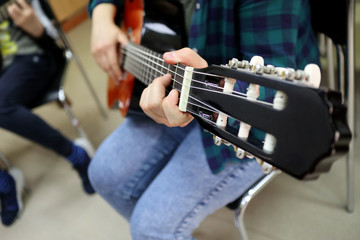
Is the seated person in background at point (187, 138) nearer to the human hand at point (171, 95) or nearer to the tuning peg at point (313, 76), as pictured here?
the human hand at point (171, 95)

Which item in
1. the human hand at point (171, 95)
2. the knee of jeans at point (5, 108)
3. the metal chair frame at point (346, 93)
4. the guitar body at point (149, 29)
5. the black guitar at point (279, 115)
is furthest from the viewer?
the knee of jeans at point (5, 108)

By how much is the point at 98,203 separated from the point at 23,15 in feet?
2.53

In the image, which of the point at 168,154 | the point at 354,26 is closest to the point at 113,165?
the point at 168,154

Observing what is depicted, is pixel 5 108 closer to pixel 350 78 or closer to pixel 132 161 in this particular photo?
pixel 132 161

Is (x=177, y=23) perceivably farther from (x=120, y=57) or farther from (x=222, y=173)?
(x=222, y=173)

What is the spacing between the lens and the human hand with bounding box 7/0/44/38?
38.8 inches

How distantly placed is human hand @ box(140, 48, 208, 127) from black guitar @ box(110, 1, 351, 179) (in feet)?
0.11

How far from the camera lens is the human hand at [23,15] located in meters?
0.98

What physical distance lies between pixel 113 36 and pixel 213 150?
43 centimetres

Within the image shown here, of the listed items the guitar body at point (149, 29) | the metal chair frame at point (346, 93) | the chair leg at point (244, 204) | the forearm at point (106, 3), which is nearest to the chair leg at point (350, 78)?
the metal chair frame at point (346, 93)

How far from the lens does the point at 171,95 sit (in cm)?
35

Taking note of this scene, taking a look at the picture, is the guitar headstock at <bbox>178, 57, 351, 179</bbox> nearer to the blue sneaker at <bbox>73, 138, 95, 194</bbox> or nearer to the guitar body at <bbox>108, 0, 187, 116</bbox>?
the guitar body at <bbox>108, 0, 187, 116</bbox>

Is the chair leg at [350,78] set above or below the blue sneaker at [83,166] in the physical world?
above

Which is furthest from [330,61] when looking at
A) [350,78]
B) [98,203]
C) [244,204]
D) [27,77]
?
[27,77]
